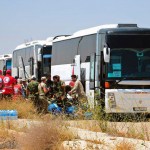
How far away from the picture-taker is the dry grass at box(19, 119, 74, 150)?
14.1 meters

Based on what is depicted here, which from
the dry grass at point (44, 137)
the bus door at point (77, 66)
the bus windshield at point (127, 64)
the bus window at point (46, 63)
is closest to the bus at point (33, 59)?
the bus window at point (46, 63)

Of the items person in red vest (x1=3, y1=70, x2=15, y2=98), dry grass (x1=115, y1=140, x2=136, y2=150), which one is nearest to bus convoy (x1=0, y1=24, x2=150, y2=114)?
person in red vest (x1=3, y1=70, x2=15, y2=98)

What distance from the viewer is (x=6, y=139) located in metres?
17.3

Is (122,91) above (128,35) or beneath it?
beneath

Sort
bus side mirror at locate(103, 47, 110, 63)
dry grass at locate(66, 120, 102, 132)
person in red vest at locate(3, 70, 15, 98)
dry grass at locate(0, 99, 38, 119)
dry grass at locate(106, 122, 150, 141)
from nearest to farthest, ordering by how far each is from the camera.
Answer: dry grass at locate(106, 122, 150, 141), dry grass at locate(66, 120, 102, 132), bus side mirror at locate(103, 47, 110, 63), dry grass at locate(0, 99, 38, 119), person in red vest at locate(3, 70, 15, 98)

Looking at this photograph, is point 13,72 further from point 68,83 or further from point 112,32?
point 112,32

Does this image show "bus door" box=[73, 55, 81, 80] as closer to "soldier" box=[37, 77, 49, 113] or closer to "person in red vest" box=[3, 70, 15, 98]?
"soldier" box=[37, 77, 49, 113]

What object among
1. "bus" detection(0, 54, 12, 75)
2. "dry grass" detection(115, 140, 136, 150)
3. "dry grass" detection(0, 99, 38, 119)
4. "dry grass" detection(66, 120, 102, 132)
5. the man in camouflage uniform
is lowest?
"dry grass" detection(0, 99, 38, 119)

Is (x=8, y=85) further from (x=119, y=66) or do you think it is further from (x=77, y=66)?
(x=119, y=66)

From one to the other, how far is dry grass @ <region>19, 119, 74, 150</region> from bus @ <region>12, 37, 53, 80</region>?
20941 millimetres

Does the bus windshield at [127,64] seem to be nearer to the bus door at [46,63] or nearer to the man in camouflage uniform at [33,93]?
the man in camouflage uniform at [33,93]

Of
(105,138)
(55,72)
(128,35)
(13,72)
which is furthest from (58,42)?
(105,138)

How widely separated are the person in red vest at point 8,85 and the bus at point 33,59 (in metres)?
6.55

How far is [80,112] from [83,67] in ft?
25.5
